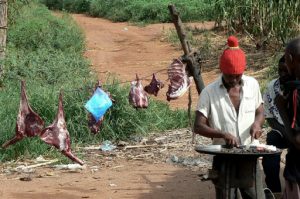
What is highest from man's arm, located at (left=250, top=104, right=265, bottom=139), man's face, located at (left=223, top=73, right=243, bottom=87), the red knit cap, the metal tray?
the red knit cap

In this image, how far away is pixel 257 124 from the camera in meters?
4.23

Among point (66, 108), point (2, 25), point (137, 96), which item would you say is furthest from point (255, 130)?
point (2, 25)

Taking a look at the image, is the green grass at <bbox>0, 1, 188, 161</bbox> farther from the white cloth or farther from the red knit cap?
the red knit cap

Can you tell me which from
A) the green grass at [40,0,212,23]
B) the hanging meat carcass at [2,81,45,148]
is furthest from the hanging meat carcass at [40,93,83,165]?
the green grass at [40,0,212,23]

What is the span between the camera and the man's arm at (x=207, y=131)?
4055mm

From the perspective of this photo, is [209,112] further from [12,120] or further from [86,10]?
[86,10]

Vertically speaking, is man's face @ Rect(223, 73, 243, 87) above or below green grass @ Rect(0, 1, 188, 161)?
above

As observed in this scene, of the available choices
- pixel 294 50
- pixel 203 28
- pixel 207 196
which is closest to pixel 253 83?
pixel 294 50

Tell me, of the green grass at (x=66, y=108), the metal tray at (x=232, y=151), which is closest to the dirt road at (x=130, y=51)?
the green grass at (x=66, y=108)

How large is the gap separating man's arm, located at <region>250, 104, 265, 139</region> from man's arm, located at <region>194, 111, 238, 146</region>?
18 cm

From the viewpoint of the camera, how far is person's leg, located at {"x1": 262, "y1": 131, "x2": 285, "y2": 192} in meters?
5.14

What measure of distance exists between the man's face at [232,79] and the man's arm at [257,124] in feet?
0.78

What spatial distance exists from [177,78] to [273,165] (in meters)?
1.54

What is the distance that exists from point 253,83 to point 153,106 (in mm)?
4928
